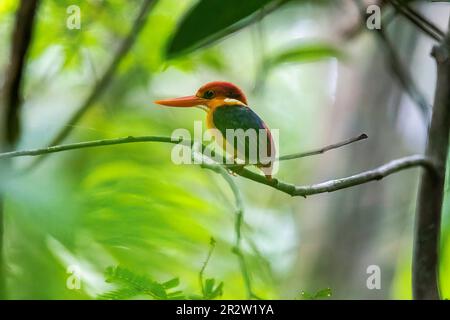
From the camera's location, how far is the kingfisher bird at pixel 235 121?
580mm

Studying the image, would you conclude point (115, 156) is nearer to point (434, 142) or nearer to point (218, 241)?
point (218, 241)

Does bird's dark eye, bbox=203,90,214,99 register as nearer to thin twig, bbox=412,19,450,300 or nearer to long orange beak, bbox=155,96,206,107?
long orange beak, bbox=155,96,206,107

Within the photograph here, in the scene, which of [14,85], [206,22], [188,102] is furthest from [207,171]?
[206,22]

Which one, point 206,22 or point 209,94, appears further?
point 209,94

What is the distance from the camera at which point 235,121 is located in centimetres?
59

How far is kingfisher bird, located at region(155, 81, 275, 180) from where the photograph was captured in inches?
22.8

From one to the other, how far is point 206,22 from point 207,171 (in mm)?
337

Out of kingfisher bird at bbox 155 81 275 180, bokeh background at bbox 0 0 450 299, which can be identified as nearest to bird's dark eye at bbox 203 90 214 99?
kingfisher bird at bbox 155 81 275 180

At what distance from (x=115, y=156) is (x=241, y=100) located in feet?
0.75

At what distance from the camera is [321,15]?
119cm

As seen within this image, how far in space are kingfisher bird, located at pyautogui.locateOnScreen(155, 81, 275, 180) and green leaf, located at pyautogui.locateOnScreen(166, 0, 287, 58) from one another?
17 centimetres

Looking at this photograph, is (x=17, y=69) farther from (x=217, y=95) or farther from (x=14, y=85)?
(x=217, y=95)

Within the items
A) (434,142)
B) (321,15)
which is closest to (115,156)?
(434,142)
